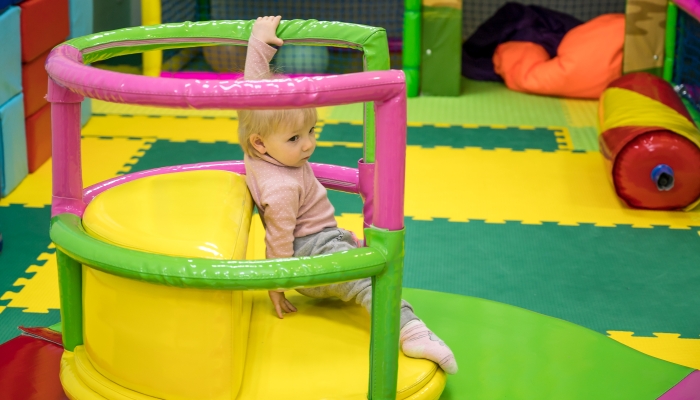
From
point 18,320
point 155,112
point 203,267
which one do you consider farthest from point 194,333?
point 155,112

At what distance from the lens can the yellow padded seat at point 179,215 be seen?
1.48 meters

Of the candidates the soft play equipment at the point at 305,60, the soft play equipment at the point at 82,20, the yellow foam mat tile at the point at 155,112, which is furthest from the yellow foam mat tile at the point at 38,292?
the soft play equipment at the point at 305,60

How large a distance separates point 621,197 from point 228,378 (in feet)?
6.55

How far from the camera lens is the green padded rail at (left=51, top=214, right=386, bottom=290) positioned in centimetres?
137

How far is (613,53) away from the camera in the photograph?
4.34 meters

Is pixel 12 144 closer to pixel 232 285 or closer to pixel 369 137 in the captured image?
pixel 369 137

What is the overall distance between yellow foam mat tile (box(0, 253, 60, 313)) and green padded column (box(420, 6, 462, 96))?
8.03 ft

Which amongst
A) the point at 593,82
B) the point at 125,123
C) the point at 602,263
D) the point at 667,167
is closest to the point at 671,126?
the point at 667,167

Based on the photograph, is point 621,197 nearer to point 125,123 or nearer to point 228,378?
point 228,378

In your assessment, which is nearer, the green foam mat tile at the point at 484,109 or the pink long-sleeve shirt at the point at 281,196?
the pink long-sleeve shirt at the point at 281,196

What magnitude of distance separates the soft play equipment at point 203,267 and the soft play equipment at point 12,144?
1.48m

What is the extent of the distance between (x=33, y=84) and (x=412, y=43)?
6.20ft

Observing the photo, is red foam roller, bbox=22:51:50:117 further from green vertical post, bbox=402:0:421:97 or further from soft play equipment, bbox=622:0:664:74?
soft play equipment, bbox=622:0:664:74

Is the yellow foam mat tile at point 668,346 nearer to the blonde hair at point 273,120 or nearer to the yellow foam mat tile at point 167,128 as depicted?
the blonde hair at point 273,120
